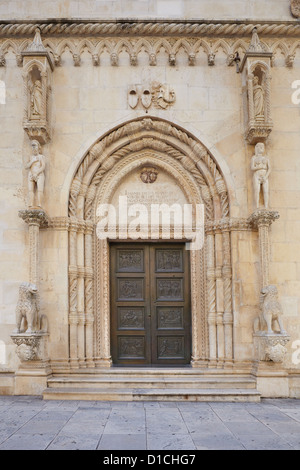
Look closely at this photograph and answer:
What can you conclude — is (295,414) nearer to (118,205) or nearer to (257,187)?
(257,187)

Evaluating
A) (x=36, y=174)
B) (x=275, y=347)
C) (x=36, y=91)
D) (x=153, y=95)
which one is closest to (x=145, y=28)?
(x=153, y=95)

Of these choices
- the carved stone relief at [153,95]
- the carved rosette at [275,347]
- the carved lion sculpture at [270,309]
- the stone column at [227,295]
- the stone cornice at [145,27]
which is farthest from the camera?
the carved stone relief at [153,95]

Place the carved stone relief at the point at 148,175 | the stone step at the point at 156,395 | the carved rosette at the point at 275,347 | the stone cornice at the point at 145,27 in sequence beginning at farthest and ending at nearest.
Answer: the carved stone relief at the point at 148,175 → the stone cornice at the point at 145,27 → the carved rosette at the point at 275,347 → the stone step at the point at 156,395

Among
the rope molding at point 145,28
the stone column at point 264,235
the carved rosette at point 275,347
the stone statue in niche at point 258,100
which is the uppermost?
the rope molding at point 145,28

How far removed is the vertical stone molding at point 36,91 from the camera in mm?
8070

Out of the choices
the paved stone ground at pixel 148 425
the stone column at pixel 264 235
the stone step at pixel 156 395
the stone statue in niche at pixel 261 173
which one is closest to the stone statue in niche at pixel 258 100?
the stone statue in niche at pixel 261 173

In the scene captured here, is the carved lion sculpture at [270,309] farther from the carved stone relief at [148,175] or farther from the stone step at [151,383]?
the carved stone relief at [148,175]

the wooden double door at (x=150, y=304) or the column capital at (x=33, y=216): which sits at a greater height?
the column capital at (x=33, y=216)

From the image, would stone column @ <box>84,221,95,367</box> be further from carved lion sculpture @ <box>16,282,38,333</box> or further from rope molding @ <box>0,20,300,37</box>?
rope molding @ <box>0,20,300,37</box>

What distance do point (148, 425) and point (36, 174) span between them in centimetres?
456

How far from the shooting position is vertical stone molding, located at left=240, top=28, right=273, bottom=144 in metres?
8.09

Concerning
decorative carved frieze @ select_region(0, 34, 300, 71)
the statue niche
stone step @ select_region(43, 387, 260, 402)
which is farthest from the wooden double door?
decorative carved frieze @ select_region(0, 34, 300, 71)

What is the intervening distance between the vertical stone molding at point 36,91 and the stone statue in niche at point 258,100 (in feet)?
12.1

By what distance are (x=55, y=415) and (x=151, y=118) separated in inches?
210
